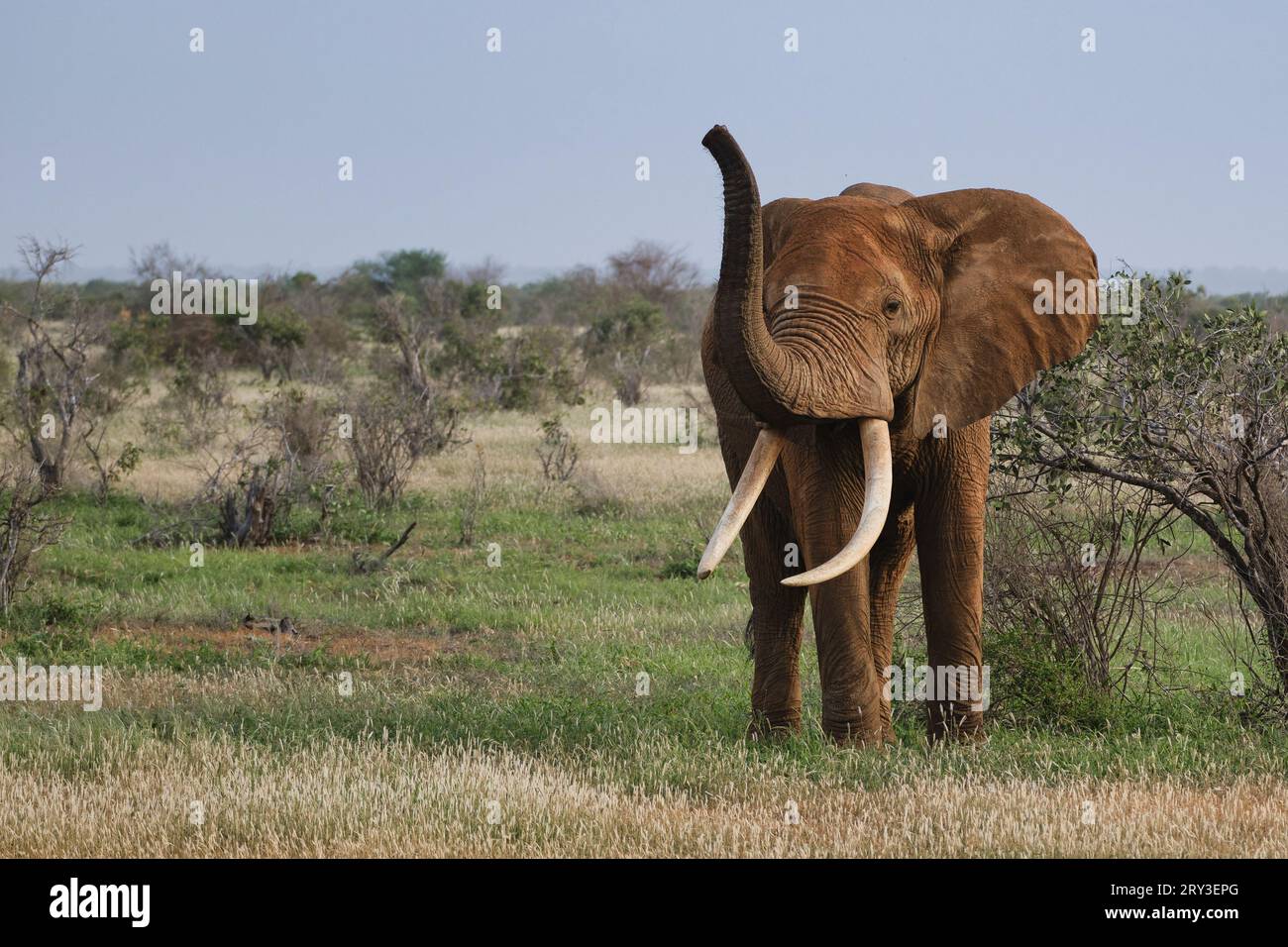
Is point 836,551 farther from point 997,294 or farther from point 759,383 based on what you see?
point 997,294

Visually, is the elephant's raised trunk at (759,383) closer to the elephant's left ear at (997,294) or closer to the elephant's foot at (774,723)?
the elephant's left ear at (997,294)

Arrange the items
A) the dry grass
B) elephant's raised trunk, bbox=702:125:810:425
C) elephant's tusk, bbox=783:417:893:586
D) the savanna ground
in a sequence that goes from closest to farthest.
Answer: elephant's raised trunk, bbox=702:125:810:425 < the dry grass < the savanna ground < elephant's tusk, bbox=783:417:893:586

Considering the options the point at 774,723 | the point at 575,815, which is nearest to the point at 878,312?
the point at 774,723

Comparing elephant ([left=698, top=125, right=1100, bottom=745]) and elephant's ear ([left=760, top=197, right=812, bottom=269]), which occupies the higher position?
elephant's ear ([left=760, top=197, right=812, bottom=269])

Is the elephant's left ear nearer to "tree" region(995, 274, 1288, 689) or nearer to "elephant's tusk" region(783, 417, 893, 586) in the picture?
"elephant's tusk" region(783, 417, 893, 586)

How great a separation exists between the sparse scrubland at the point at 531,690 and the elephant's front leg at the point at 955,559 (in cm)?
33

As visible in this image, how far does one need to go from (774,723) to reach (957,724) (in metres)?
0.92

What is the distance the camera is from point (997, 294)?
7562 mm

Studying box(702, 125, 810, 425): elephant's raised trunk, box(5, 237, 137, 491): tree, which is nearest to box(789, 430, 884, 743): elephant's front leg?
box(702, 125, 810, 425): elephant's raised trunk

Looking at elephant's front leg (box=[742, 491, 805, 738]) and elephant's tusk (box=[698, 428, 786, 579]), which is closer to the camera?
elephant's tusk (box=[698, 428, 786, 579])

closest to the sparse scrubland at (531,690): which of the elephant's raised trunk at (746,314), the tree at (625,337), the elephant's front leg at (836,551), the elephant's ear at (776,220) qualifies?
the elephant's front leg at (836,551)

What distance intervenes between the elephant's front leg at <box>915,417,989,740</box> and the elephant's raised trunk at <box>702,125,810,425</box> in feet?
4.35

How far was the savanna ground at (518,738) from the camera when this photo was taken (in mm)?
6465

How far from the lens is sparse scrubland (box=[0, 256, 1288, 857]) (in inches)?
258
